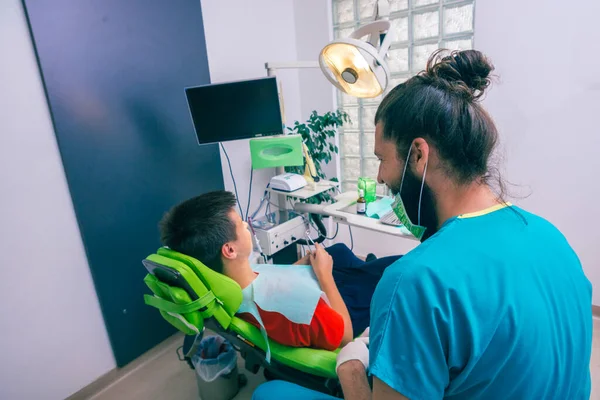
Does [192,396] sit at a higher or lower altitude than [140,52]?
lower

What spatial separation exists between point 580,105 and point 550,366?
1.74 meters

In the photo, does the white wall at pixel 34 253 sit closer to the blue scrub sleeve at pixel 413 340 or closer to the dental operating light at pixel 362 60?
the dental operating light at pixel 362 60

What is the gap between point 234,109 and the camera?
187 cm

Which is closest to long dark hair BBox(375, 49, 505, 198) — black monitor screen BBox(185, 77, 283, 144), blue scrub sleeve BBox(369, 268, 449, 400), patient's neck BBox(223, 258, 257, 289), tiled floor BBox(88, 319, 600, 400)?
blue scrub sleeve BBox(369, 268, 449, 400)

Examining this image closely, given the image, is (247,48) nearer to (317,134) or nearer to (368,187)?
(317,134)

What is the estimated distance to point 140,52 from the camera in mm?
1768

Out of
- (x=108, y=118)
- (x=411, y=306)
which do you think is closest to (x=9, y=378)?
(x=108, y=118)

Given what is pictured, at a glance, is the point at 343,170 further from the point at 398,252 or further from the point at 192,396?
the point at 192,396

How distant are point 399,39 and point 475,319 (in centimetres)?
213

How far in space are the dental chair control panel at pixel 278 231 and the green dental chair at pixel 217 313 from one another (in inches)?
30.4

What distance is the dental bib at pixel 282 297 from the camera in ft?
4.05

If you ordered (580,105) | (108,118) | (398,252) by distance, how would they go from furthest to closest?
(398,252) → (580,105) → (108,118)

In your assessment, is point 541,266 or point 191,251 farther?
point 191,251

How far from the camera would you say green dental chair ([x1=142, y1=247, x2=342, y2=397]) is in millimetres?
1123
